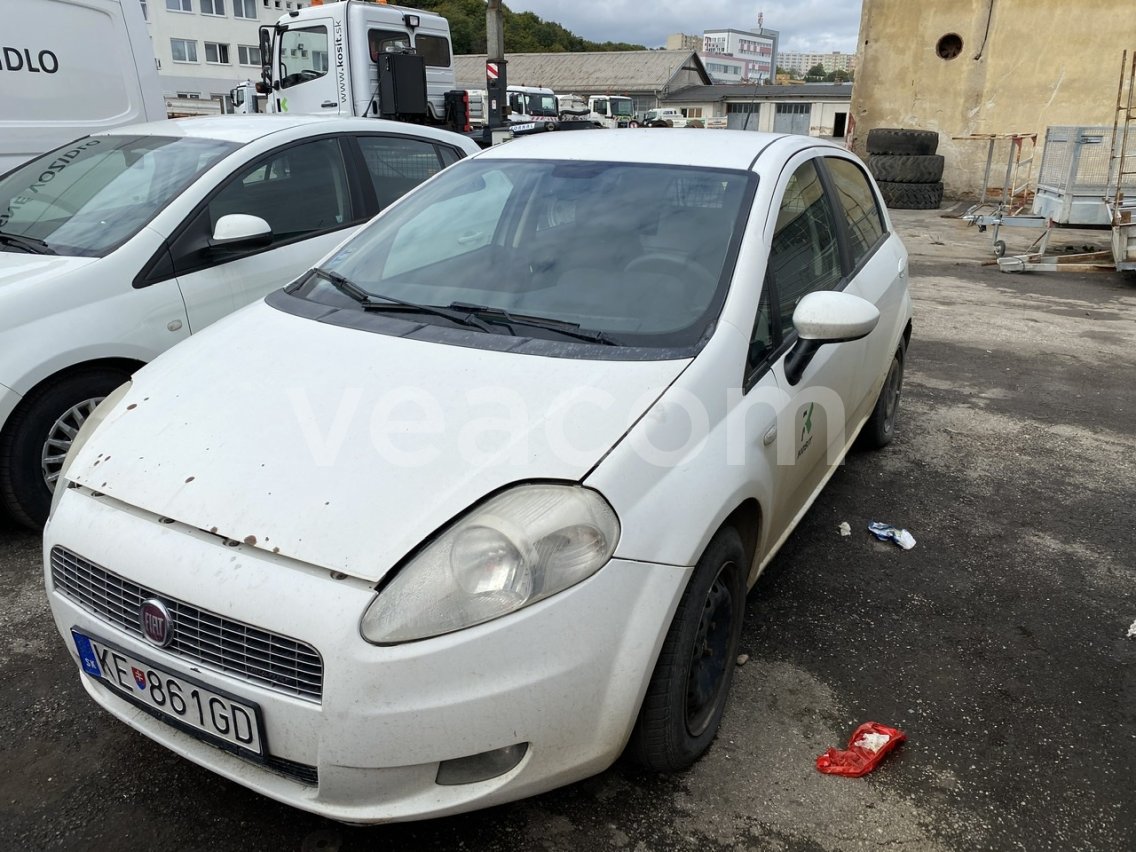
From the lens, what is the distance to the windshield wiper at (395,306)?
2.44 metres

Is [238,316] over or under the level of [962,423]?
over

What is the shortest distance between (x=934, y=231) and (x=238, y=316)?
1223 centimetres

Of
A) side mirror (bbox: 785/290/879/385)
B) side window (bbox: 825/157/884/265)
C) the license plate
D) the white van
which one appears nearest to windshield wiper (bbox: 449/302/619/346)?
side mirror (bbox: 785/290/879/385)

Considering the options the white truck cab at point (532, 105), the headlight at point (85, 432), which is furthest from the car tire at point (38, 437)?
the white truck cab at point (532, 105)

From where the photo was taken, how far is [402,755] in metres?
1.66

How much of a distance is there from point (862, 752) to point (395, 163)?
3.89m

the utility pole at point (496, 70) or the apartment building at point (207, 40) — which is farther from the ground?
the apartment building at point (207, 40)

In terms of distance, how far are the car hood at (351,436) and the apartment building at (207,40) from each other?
4833 centimetres

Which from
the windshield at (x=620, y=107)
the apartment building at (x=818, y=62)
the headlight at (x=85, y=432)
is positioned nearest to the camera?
the headlight at (x=85, y=432)

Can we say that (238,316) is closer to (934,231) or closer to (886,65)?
(934,231)

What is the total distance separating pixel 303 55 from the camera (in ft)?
44.0

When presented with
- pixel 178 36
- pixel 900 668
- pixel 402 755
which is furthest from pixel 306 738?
pixel 178 36

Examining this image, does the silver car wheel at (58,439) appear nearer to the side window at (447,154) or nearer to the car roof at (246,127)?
the car roof at (246,127)

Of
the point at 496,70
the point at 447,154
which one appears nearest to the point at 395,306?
the point at 447,154
